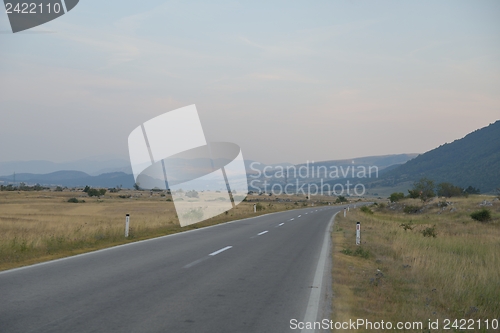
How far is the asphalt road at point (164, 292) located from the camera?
6145mm

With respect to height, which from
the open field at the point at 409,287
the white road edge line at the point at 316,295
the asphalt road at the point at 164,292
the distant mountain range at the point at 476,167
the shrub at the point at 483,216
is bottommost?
the shrub at the point at 483,216

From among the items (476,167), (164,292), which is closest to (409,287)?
(164,292)

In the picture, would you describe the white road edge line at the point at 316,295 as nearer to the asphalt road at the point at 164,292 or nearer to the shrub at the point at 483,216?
the asphalt road at the point at 164,292

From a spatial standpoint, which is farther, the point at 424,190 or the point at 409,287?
the point at 424,190

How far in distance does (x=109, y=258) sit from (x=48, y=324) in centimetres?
630

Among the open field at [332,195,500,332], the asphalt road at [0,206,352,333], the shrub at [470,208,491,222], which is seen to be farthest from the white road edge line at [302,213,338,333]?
the shrub at [470,208,491,222]

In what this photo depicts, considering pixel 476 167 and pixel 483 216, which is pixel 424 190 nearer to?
pixel 483 216

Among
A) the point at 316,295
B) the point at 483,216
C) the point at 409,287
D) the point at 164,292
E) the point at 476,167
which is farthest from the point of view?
the point at 476,167

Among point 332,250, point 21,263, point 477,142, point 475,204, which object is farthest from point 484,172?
point 21,263

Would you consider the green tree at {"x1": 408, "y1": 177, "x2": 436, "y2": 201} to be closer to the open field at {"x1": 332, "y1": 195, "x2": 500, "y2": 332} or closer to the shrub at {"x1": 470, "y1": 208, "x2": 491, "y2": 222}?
the shrub at {"x1": 470, "y1": 208, "x2": 491, "y2": 222}

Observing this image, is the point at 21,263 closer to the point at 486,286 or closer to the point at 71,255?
the point at 71,255

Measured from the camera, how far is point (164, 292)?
8.08m

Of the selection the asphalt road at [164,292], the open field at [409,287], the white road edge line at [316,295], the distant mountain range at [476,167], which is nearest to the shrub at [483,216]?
the open field at [409,287]

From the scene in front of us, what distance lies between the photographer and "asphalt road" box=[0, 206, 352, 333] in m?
6.14
